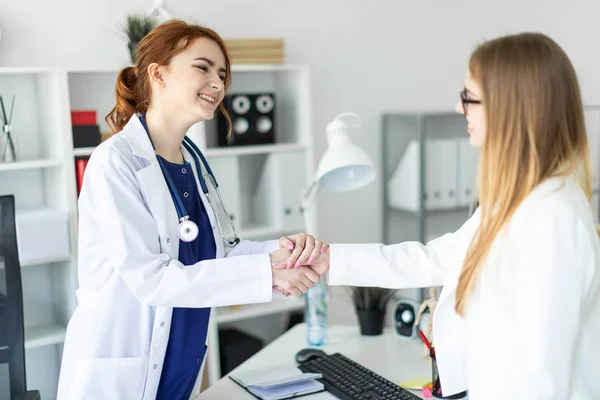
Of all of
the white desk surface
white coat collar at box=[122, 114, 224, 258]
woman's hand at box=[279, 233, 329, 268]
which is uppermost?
white coat collar at box=[122, 114, 224, 258]

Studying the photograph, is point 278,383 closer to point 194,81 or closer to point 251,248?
point 251,248

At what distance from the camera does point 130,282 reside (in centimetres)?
174

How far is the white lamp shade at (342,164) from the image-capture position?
2.21m

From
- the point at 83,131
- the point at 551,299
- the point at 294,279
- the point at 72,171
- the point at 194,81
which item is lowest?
the point at 294,279

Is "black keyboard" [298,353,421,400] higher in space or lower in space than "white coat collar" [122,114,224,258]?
lower

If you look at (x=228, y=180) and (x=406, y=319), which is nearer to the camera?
(x=406, y=319)

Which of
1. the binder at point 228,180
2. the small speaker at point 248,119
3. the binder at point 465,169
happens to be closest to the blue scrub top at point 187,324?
the binder at point 228,180

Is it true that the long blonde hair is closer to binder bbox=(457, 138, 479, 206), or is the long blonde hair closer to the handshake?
the handshake

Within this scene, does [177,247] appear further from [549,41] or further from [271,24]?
[271,24]

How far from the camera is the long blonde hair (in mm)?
1338

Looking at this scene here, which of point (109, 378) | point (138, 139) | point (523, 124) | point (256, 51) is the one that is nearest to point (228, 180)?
point (256, 51)

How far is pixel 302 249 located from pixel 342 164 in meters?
0.34

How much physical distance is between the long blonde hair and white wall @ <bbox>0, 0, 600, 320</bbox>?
2270mm

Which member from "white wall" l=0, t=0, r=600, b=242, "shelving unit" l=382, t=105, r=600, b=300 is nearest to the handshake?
"white wall" l=0, t=0, r=600, b=242
